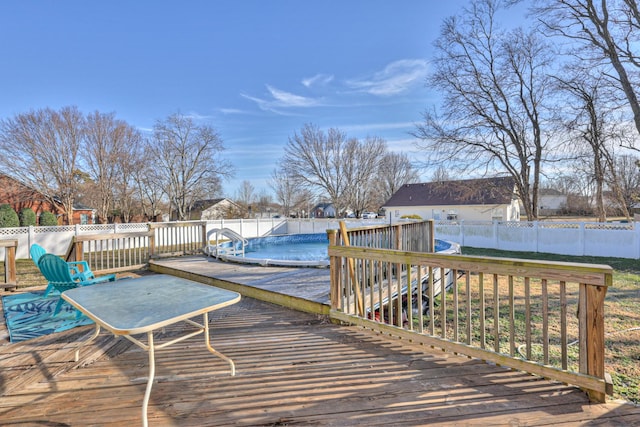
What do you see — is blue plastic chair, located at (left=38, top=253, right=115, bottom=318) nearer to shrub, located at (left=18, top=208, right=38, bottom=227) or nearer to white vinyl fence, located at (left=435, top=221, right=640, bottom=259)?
white vinyl fence, located at (left=435, top=221, right=640, bottom=259)

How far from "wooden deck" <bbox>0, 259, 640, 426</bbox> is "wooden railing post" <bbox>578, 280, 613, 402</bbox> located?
186 mm

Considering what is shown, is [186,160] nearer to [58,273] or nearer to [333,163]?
[333,163]

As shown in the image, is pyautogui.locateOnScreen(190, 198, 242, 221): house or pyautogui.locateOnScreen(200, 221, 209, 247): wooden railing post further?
pyautogui.locateOnScreen(190, 198, 242, 221): house

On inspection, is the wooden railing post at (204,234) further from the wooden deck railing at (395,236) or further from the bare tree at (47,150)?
the bare tree at (47,150)

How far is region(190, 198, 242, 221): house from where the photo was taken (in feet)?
101

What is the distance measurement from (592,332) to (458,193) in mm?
22464

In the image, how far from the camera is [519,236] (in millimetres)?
11953

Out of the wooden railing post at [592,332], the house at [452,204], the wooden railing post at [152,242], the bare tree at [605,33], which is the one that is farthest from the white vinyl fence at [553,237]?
the wooden railing post at [152,242]

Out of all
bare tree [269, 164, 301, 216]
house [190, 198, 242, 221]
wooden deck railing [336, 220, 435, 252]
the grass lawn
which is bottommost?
the grass lawn

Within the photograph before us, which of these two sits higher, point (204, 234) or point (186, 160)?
point (186, 160)

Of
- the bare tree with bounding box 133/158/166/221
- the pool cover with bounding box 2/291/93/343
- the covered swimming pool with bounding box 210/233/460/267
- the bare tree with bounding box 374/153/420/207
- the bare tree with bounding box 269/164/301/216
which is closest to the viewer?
the pool cover with bounding box 2/291/93/343

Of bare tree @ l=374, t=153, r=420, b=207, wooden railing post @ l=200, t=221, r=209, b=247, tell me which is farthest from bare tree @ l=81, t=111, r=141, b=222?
bare tree @ l=374, t=153, r=420, b=207

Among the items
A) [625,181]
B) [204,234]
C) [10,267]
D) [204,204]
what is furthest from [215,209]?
[625,181]

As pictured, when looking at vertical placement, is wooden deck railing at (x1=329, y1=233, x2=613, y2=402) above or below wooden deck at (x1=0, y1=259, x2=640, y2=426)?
above
